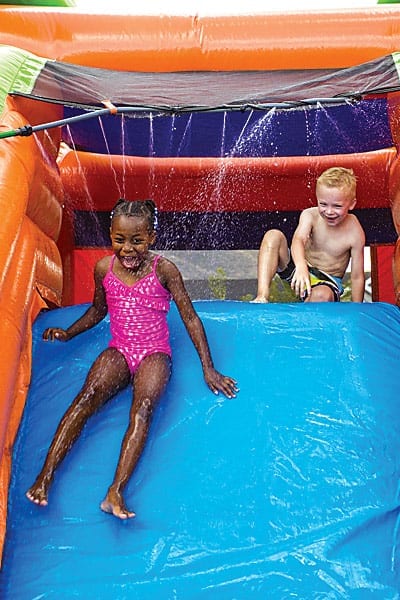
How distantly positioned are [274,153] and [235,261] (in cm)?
78

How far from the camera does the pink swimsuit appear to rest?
2539mm

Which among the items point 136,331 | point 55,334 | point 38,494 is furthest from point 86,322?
point 38,494

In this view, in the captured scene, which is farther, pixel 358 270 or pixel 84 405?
pixel 358 270

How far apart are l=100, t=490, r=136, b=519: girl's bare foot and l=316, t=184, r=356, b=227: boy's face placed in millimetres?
1533

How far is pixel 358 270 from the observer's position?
10.5 ft

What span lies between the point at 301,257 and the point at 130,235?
3.08 feet

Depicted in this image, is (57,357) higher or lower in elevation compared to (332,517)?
higher

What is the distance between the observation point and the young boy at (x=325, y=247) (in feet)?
10.0

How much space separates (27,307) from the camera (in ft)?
8.72

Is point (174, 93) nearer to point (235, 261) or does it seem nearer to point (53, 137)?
point (53, 137)

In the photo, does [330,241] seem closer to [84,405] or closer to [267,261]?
[267,261]

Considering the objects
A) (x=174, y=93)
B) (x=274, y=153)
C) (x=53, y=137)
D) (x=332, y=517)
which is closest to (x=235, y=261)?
(x=274, y=153)

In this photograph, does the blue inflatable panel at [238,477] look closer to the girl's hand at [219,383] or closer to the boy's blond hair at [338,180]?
the girl's hand at [219,383]

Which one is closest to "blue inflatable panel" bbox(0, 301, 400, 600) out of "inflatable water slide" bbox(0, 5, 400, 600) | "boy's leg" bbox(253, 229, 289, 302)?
"inflatable water slide" bbox(0, 5, 400, 600)
